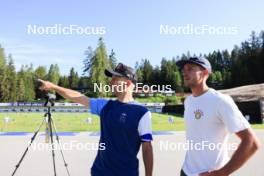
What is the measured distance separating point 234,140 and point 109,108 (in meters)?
10.3

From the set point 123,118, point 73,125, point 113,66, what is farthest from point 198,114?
point 113,66

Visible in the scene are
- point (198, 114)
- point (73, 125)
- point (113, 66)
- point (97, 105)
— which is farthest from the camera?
point (113, 66)

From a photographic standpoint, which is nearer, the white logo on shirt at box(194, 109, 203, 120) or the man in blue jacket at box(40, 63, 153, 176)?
the white logo on shirt at box(194, 109, 203, 120)

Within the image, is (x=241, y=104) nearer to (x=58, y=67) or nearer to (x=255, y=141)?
(x=255, y=141)

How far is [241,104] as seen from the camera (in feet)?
86.3

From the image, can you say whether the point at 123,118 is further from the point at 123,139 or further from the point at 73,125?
the point at 73,125

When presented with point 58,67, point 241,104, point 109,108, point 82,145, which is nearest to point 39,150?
point 82,145

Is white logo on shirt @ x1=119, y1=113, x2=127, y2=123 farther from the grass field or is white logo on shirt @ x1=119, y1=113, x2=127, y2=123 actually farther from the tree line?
the tree line

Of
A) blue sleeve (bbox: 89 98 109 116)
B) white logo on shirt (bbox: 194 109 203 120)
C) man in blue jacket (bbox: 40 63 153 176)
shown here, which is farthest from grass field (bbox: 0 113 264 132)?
white logo on shirt (bbox: 194 109 203 120)

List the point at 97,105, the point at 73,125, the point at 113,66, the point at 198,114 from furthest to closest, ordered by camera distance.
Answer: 1. the point at 113,66
2. the point at 73,125
3. the point at 97,105
4. the point at 198,114

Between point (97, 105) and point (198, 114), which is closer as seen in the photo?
point (198, 114)

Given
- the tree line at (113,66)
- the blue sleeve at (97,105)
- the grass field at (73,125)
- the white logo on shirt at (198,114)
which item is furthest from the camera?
the tree line at (113,66)

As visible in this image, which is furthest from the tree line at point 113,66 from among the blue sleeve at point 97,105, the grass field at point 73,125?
the blue sleeve at point 97,105

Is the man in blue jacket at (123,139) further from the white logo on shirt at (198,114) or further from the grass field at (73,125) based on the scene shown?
the grass field at (73,125)
